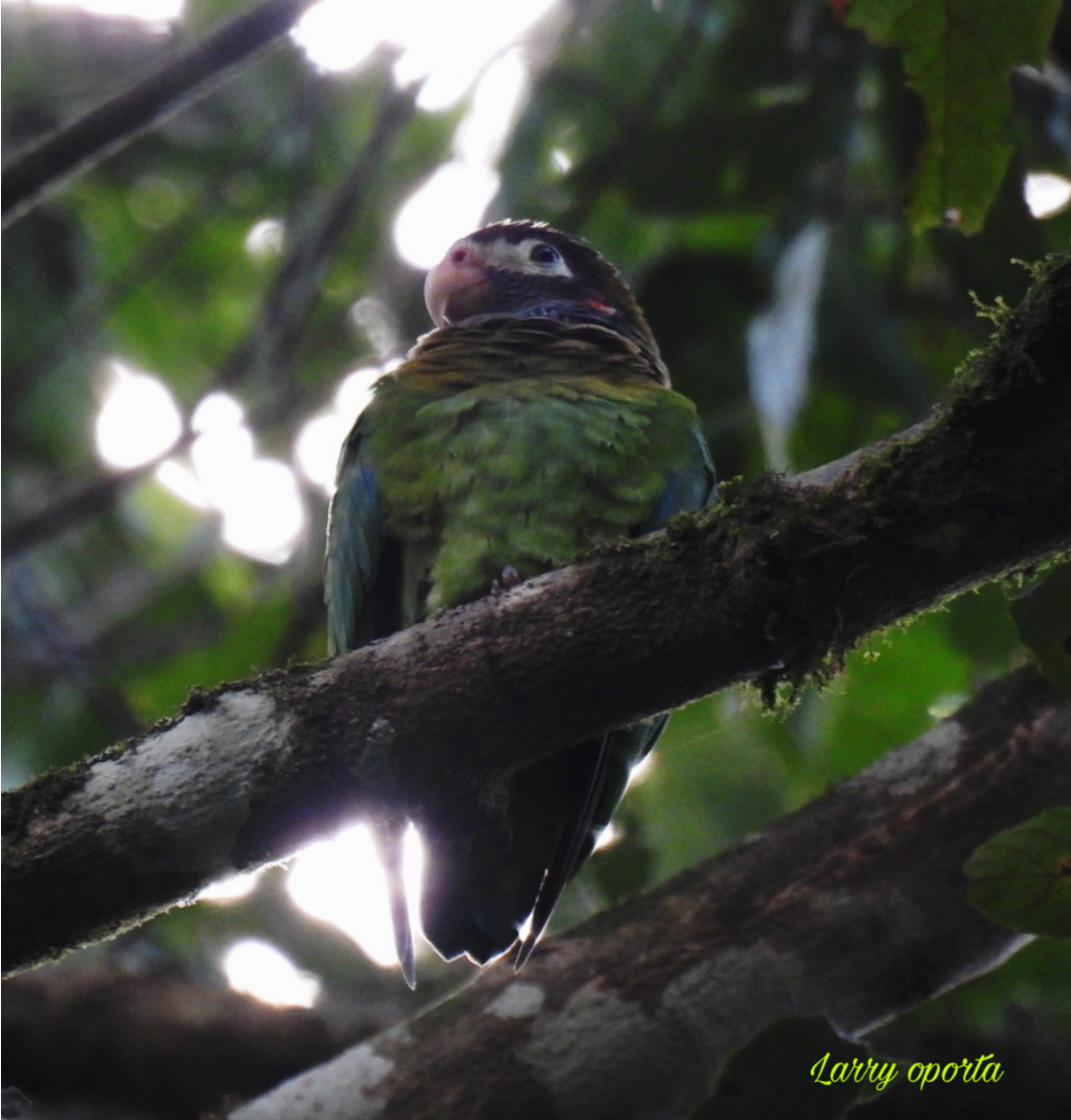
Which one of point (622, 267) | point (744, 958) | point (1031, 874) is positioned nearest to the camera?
point (1031, 874)

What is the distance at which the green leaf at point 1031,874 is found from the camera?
240cm

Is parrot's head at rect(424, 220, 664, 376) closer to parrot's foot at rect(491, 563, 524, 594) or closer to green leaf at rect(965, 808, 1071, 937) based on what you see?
parrot's foot at rect(491, 563, 524, 594)

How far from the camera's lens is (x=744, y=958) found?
349 centimetres

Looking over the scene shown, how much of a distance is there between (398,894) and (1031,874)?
169 centimetres

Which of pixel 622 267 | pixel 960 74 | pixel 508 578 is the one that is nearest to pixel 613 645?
pixel 508 578

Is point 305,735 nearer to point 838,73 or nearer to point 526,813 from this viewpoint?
point 526,813

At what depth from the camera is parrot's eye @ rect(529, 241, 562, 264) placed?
17.0 ft

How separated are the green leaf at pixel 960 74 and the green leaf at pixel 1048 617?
137 cm

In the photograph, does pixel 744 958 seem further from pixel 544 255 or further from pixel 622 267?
pixel 622 267

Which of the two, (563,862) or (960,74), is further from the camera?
(563,862)

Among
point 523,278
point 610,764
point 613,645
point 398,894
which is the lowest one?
point 613,645

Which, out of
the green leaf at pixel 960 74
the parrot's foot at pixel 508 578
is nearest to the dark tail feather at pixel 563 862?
the parrot's foot at pixel 508 578

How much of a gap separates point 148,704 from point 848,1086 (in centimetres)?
432

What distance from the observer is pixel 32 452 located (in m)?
6.97
